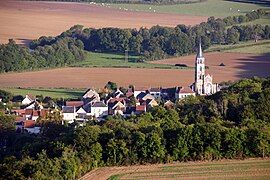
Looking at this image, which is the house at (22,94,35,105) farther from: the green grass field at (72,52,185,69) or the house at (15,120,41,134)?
the green grass field at (72,52,185,69)

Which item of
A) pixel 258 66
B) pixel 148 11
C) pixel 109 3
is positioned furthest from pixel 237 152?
pixel 109 3

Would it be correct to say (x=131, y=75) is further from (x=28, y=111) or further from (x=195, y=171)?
(x=195, y=171)

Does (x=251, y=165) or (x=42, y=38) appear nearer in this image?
(x=251, y=165)

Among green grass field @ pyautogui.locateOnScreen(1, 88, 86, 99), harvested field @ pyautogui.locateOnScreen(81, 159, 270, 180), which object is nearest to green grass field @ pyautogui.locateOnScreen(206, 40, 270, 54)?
green grass field @ pyautogui.locateOnScreen(1, 88, 86, 99)

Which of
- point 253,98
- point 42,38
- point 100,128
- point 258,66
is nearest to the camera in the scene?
point 100,128

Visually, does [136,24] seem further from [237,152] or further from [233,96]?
[237,152]

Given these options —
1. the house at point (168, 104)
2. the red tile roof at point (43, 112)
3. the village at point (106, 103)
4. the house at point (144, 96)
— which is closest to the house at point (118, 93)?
the village at point (106, 103)

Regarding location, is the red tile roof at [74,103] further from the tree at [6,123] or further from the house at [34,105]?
the tree at [6,123]
